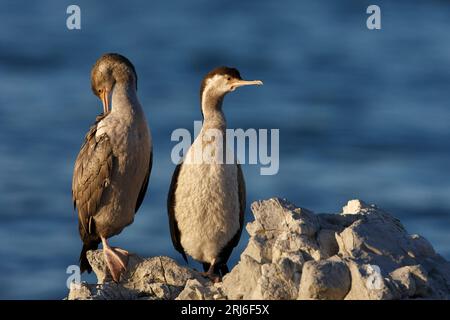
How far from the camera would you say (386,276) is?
1578 centimetres

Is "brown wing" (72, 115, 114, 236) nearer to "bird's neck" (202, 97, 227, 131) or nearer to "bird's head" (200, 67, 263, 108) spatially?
"bird's neck" (202, 97, 227, 131)

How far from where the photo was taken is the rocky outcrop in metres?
15.6

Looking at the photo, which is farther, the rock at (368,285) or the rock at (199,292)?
the rock at (199,292)

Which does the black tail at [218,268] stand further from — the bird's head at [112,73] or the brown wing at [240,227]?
the bird's head at [112,73]

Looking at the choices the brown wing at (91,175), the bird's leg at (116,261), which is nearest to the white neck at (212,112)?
the brown wing at (91,175)

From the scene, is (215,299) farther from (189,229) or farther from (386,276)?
(189,229)

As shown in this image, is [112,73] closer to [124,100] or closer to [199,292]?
[124,100]

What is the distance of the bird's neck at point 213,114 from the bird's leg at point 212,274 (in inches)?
67.6

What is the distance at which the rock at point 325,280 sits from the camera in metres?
15.4

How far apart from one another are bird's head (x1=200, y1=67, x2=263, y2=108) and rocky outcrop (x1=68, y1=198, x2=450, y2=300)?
3126 millimetres
